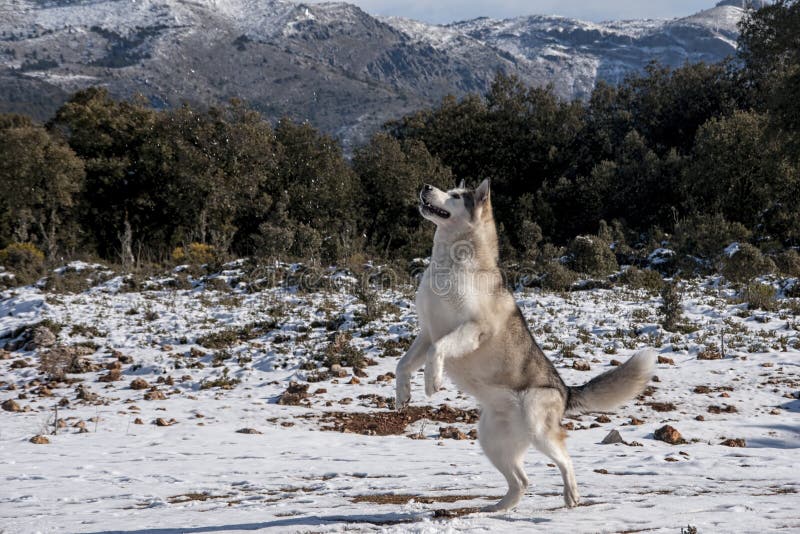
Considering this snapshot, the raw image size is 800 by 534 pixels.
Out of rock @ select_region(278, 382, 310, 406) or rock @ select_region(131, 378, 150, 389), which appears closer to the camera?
rock @ select_region(278, 382, 310, 406)

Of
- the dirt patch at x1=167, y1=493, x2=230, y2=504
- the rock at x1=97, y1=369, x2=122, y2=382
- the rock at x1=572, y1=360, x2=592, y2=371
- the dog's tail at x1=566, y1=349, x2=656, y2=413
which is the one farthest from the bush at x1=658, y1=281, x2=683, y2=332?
the rock at x1=97, y1=369, x2=122, y2=382

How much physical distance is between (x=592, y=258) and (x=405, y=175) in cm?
1179

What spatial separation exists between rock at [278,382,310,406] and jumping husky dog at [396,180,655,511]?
489 cm

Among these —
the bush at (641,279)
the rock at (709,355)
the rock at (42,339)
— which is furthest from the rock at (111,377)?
the bush at (641,279)

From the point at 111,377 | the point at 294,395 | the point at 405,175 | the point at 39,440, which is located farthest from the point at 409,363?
the point at 405,175

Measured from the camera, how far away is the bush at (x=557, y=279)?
16.0 meters

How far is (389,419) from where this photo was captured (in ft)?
27.7

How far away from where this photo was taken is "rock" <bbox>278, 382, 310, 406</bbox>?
928cm

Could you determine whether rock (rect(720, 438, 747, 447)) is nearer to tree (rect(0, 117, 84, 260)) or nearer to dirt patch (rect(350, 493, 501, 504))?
dirt patch (rect(350, 493, 501, 504))

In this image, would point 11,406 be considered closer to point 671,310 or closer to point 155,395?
point 155,395

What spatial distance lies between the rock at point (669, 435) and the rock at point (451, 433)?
2.10 m

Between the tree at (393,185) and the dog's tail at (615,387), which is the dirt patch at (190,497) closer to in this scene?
the dog's tail at (615,387)

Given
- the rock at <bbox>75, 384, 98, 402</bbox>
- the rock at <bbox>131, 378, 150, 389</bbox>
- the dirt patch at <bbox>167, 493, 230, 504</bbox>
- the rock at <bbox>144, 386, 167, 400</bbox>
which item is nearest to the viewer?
the dirt patch at <bbox>167, 493, 230, 504</bbox>

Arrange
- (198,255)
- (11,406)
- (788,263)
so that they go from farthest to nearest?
(198,255) → (788,263) → (11,406)
